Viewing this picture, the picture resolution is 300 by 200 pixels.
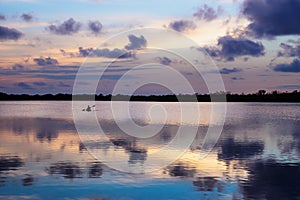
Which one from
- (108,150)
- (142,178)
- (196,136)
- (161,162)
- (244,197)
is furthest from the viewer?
(196,136)

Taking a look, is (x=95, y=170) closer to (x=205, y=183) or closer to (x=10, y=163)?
(x=10, y=163)

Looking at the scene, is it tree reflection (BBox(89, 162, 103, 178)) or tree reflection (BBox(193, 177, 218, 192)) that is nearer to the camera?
tree reflection (BBox(193, 177, 218, 192))

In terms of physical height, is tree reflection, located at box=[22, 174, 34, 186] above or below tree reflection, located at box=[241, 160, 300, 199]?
above

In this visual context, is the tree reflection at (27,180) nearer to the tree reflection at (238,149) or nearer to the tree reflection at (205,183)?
the tree reflection at (205,183)

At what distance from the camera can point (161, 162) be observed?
48.0 feet

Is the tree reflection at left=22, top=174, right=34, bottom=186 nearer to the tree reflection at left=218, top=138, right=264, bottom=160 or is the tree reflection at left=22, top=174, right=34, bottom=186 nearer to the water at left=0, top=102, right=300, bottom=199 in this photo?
the water at left=0, top=102, right=300, bottom=199

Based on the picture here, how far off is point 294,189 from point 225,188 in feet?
5.71

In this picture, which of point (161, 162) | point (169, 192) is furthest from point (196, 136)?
point (169, 192)

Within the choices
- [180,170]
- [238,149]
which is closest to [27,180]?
[180,170]

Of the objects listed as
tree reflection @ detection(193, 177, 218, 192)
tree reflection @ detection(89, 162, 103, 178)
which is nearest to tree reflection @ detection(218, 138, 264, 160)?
tree reflection @ detection(193, 177, 218, 192)

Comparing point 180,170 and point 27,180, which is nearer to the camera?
point 27,180

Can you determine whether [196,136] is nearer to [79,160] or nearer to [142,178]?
[79,160]

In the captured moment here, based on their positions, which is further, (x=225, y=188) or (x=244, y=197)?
(x=225, y=188)

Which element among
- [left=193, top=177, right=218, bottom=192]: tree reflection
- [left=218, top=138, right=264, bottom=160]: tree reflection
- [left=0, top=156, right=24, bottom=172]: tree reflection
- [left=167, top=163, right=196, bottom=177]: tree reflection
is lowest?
[left=193, top=177, right=218, bottom=192]: tree reflection
